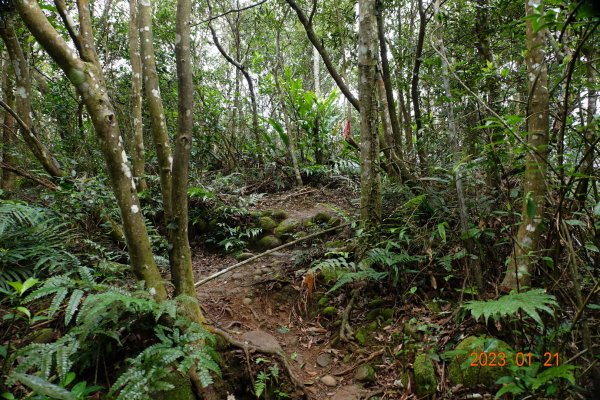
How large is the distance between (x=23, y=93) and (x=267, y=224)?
4440mm

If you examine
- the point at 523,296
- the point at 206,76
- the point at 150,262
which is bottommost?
the point at 523,296

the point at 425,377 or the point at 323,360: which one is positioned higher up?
the point at 425,377

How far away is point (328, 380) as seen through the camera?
3217mm

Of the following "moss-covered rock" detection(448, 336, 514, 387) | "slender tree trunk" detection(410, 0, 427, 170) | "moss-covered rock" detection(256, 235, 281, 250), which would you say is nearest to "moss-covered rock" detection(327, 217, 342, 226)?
"moss-covered rock" detection(256, 235, 281, 250)

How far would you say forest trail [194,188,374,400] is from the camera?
10.8 ft

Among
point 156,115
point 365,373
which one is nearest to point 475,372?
point 365,373

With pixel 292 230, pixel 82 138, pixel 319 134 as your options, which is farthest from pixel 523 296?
pixel 82 138

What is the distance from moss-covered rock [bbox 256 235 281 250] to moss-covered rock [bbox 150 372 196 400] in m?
3.38

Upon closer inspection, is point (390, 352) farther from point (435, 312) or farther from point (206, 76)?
point (206, 76)

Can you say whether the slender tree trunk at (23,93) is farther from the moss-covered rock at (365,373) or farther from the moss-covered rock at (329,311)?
the moss-covered rock at (365,373)

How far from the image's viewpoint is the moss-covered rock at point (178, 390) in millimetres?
2549

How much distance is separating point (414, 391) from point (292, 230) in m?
3.64

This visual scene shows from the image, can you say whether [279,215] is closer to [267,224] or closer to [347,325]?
[267,224]

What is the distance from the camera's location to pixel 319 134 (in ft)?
29.0
